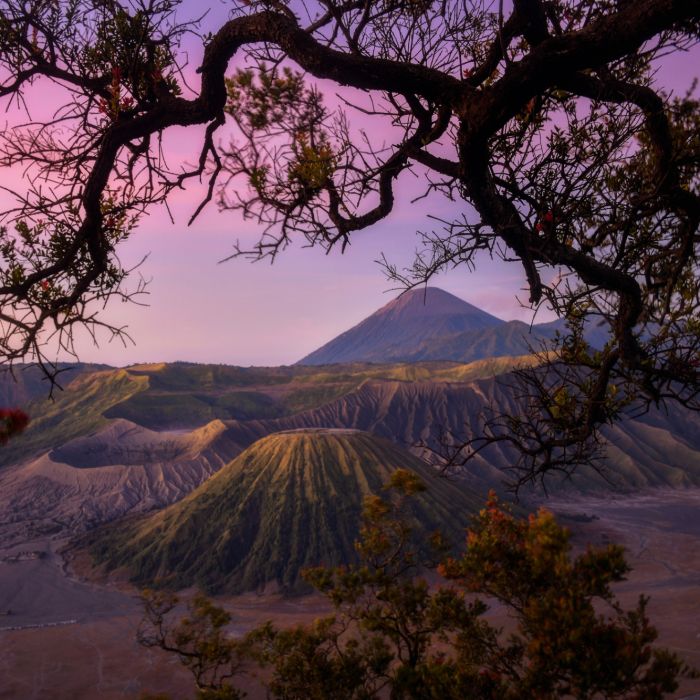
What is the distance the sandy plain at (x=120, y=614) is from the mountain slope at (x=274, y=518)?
4088mm

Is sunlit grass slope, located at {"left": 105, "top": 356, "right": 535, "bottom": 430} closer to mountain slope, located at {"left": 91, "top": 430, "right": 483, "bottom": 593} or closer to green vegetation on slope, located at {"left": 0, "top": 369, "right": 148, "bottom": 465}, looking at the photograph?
green vegetation on slope, located at {"left": 0, "top": 369, "right": 148, "bottom": 465}

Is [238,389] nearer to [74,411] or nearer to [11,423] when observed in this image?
[74,411]

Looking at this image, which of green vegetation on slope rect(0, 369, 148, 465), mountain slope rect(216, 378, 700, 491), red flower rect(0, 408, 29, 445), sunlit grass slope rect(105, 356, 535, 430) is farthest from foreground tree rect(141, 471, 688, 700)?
green vegetation on slope rect(0, 369, 148, 465)

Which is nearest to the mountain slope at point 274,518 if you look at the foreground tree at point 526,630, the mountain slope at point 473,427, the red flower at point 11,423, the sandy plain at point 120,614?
the sandy plain at point 120,614

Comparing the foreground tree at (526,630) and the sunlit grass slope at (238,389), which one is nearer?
the foreground tree at (526,630)

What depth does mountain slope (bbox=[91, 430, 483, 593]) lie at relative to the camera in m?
55.9

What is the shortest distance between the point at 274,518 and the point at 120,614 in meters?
17.3

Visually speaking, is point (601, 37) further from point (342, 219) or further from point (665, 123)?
point (342, 219)

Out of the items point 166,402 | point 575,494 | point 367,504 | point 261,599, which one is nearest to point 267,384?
point 166,402

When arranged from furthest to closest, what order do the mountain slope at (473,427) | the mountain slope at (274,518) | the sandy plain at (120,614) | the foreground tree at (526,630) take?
1. the mountain slope at (473,427)
2. the mountain slope at (274,518)
3. the sandy plain at (120,614)
4. the foreground tree at (526,630)

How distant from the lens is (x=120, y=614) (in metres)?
47.9

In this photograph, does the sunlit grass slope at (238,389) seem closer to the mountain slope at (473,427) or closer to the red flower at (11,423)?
the mountain slope at (473,427)

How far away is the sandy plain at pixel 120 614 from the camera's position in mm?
35094

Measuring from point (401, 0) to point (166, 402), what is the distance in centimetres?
11645
